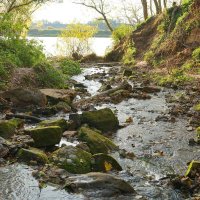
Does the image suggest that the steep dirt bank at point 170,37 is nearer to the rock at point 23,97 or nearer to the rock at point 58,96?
the rock at point 58,96

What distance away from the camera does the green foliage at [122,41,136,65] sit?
97.9ft

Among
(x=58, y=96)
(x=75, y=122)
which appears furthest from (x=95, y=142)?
(x=58, y=96)

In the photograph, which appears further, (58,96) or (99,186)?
(58,96)

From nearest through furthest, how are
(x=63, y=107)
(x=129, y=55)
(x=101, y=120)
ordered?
(x=101, y=120) → (x=63, y=107) → (x=129, y=55)

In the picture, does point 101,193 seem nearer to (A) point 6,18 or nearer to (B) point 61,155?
(B) point 61,155

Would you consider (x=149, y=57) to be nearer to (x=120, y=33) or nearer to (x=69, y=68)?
(x=69, y=68)

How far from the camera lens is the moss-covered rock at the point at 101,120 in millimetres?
10289

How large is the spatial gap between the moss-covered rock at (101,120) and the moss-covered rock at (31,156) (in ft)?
10.5

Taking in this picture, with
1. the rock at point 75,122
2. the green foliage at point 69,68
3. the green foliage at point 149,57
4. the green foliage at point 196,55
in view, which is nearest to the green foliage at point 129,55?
the green foliage at point 149,57

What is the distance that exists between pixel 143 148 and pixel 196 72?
11330 millimetres

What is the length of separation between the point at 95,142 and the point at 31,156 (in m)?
1.69

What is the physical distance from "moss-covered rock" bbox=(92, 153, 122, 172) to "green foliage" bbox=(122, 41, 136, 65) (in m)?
22.3

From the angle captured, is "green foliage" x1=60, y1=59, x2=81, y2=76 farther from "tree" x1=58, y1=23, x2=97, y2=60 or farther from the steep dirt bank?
"tree" x1=58, y1=23, x2=97, y2=60

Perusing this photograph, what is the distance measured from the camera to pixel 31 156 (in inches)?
281
